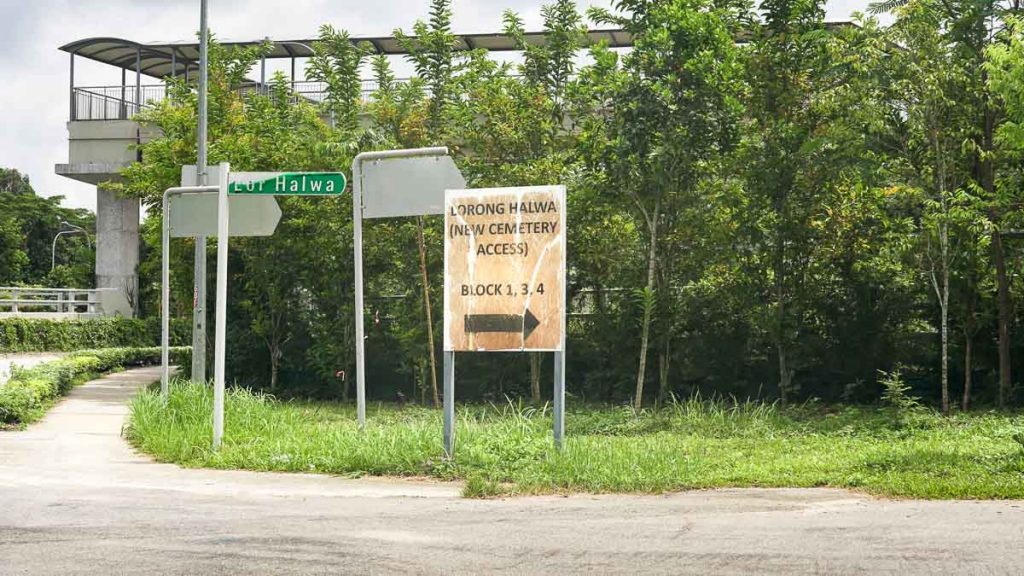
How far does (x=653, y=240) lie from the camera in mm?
17828

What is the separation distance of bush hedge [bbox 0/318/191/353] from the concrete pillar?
168cm

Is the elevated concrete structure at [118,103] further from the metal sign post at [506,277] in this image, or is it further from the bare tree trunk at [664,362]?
the metal sign post at [506,277]

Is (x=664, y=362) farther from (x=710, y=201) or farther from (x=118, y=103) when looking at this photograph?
(x=118, y=103)

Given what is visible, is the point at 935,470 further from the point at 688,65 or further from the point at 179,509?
the point at 688,65

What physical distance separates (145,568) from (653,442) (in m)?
7.21

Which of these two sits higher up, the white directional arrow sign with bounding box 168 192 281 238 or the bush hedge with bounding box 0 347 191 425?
the white directional arrow sign with bounding box 168 192 281 238

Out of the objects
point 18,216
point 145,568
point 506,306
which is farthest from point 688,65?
point 18,216

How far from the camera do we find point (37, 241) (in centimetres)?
7475

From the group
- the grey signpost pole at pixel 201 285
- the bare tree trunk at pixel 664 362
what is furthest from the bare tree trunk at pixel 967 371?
the grey signpost pole at pixel 201 285

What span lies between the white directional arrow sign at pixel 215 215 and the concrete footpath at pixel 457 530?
3100 mm

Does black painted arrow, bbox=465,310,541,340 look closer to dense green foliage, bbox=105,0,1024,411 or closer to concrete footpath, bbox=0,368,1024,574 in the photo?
concrete footpath, bbox=0,368,1024,574

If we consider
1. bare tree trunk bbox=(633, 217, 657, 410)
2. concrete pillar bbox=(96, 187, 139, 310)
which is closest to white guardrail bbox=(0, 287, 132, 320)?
concrete pillar bbox=(96, 187, 139, 310)

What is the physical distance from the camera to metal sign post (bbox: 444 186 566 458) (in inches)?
415

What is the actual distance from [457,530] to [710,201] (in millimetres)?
11102
